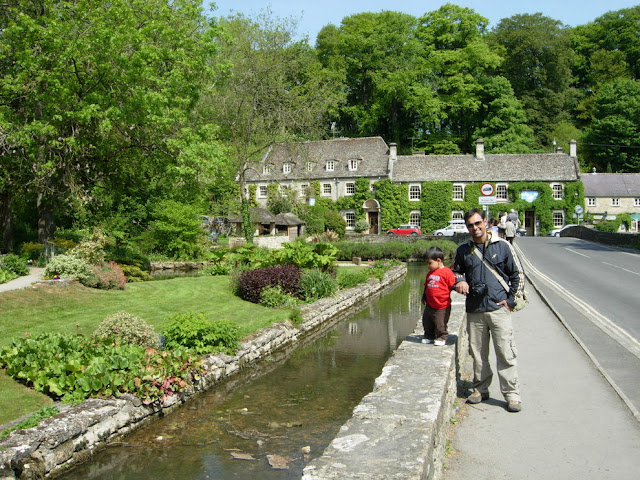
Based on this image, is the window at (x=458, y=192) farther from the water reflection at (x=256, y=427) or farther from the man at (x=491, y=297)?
the man at (x=491, y=297)

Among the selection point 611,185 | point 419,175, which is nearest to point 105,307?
point 419,175

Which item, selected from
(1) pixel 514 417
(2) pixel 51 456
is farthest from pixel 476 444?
(2) pixel 51 456

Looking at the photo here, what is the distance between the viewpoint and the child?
7977 mm

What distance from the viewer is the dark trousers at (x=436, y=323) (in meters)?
7.95

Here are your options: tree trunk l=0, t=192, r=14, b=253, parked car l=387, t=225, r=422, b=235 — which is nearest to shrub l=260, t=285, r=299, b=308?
tree trunk l=0, t=192, r=14, b=253

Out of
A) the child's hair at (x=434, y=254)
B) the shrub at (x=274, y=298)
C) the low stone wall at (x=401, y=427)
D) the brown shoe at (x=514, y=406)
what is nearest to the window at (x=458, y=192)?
the shrub at (x=274, y=298)

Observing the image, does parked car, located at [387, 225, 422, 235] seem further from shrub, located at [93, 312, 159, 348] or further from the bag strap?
the bag strap

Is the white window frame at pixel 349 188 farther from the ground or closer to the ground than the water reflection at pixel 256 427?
farther from the ground

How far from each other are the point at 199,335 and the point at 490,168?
53882 millimetres

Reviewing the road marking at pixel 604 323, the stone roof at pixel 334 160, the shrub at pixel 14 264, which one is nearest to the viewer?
the road marking at pixel 604 323

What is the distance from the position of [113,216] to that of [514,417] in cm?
3064

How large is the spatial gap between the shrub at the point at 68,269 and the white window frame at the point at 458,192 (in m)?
47.4

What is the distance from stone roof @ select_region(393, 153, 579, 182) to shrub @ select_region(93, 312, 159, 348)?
51.4m

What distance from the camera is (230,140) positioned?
39.9m
